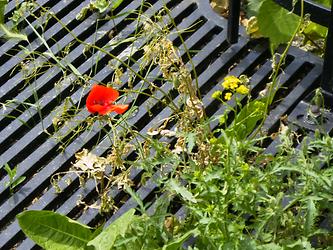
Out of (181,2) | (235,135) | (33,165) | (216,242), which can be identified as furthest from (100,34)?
(216,242)

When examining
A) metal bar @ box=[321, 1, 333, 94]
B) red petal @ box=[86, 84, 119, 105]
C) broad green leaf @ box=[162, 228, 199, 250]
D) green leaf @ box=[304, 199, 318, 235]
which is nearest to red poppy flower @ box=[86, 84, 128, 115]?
red petal @ box=[86, 84, 119, 105]

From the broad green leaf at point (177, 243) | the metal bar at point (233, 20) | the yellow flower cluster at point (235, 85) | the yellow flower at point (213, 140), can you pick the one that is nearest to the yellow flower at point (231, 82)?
the yellow flower cluster at point (235, 85)

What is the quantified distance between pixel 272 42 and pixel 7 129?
0.73 m

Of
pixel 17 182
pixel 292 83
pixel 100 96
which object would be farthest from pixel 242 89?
pixel 17 182

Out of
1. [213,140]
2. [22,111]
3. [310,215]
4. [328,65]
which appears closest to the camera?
[310,215]

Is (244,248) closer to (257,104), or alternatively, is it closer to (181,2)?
(257,104)

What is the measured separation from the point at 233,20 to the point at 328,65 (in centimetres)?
32

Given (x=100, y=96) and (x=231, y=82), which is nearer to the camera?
(x=100, y=96)

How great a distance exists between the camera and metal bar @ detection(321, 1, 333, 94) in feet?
7.07

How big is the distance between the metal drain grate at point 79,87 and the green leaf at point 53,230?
0.42ft

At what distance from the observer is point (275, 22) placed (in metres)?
2.41

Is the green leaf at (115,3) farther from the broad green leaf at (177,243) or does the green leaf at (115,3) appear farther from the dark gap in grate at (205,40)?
the broad green leaf at (177,243)

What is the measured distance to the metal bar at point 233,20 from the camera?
2.38m

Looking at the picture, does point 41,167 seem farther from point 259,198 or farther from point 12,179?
point 259,198
